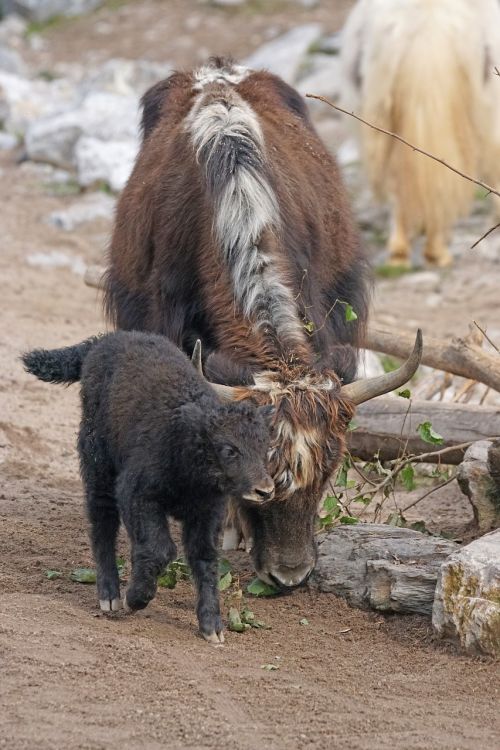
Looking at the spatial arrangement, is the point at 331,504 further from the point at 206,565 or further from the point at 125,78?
the point at 125,78

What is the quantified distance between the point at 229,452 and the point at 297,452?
0.50 m

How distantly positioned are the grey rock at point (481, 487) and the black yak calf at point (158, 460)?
1326 mm

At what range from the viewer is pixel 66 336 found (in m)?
7.98

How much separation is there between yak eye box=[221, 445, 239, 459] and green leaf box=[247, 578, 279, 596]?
974mm

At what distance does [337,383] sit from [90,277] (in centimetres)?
297

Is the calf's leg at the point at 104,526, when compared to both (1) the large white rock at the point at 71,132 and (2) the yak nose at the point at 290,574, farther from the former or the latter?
(1) the large white rock at the point at 71,132

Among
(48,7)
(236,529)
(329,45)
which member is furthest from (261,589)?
(48,7)

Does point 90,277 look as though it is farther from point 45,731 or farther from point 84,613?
point 45,731

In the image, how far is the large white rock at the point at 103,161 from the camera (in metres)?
11.8

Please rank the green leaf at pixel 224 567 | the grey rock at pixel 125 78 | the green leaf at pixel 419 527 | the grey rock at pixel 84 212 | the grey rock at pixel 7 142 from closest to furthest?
the green leaf at pixel 224 567
the green leaf at pixel 419 527
the grey rock at pixel 84 212
the grey rock at pixel 7 142
the grey rock at pixel 125 78

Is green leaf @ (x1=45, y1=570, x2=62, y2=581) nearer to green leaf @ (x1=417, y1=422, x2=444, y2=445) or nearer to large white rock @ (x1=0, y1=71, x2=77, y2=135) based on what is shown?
green leaf @ (x1=417, y1=422, x2=444, y2=445)

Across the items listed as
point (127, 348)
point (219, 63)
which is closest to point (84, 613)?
point (127, 348)

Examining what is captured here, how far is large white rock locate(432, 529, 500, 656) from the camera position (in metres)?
3.82

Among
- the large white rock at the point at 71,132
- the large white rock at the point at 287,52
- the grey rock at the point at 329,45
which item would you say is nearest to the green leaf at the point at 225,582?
the large white rock at the point at 71,132
